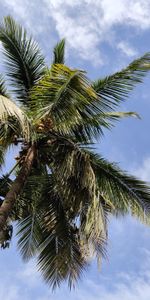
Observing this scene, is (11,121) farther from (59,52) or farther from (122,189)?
(59,52)

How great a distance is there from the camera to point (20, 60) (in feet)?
42.9

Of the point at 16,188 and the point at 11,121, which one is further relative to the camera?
the point at 11,121

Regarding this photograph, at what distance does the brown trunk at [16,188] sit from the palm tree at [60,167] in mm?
19

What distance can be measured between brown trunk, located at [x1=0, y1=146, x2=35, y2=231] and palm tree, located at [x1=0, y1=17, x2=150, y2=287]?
19 millimetres

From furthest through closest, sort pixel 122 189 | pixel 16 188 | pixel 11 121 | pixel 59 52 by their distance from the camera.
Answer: pixel 59 52 → pixel 122 189 → pixel 11 121 → pixel 16 188

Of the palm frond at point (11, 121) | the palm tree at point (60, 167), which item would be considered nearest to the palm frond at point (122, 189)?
the palm tree at point (60, 167)

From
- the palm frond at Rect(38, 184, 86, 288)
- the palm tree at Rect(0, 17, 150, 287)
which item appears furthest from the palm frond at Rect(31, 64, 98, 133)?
the palm frond at Rect(38, 184, 86, 288)

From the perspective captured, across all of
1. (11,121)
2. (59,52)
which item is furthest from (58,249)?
(59,52)

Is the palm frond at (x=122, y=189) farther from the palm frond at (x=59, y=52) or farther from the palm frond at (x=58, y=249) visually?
the palm frond at (x=59, y=52)

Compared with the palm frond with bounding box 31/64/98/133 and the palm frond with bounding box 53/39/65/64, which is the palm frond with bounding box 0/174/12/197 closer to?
the palm frond with bounding box 31/64/98/133

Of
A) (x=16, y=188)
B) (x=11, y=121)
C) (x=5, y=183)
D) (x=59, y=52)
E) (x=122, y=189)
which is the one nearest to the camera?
(x=16, y=188)

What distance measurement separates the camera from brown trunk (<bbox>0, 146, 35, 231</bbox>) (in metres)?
10.5

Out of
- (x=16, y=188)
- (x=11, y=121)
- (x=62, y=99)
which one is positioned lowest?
(x=16, y=188)

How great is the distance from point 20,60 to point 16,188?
11.4ft
